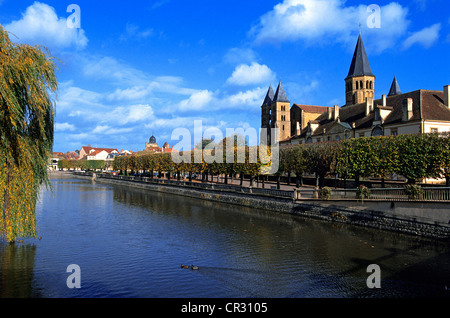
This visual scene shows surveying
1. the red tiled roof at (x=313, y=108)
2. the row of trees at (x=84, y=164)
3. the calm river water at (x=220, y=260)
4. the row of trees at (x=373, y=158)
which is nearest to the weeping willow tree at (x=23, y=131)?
the calm river water at (x=220, y=260)

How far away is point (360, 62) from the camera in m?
86.7

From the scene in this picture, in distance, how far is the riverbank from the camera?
2240 cm

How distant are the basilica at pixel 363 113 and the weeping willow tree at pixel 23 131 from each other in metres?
43.1

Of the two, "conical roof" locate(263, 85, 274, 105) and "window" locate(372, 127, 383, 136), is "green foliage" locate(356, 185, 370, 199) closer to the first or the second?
"window" locate(372, 127, 383, 136)

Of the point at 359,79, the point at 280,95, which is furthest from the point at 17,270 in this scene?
the point at 280,95

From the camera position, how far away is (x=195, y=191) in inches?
1977

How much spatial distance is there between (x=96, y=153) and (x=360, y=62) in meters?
123

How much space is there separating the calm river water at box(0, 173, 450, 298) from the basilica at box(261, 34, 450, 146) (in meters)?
27.1
